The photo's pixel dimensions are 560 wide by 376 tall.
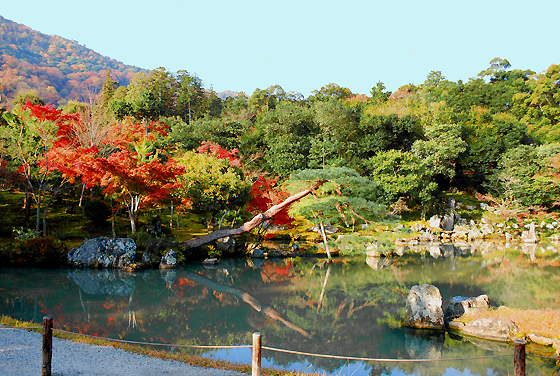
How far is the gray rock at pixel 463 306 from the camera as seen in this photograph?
8070mm

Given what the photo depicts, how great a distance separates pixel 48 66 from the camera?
225ft

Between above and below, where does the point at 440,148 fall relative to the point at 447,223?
above

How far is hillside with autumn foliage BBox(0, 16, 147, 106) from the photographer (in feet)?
173

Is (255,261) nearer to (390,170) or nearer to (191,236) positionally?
(191,236)

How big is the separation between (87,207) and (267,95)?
96.7 ft

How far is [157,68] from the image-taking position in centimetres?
3938

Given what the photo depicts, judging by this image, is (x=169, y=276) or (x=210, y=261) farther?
(x=210, y=261)

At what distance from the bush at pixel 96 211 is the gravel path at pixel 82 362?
10819 mm

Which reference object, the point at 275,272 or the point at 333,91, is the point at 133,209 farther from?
the point at 333,91

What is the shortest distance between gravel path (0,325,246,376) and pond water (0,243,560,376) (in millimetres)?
1272

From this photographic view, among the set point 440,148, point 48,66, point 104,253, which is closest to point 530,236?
point 440,148

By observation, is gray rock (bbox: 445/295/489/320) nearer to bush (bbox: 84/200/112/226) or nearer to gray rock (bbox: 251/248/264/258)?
gray rock (bbox: 251/248/264/258)

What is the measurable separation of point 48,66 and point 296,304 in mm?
77865

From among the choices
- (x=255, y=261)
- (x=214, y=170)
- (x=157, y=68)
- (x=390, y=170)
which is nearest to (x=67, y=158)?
(x=214, y=170)
